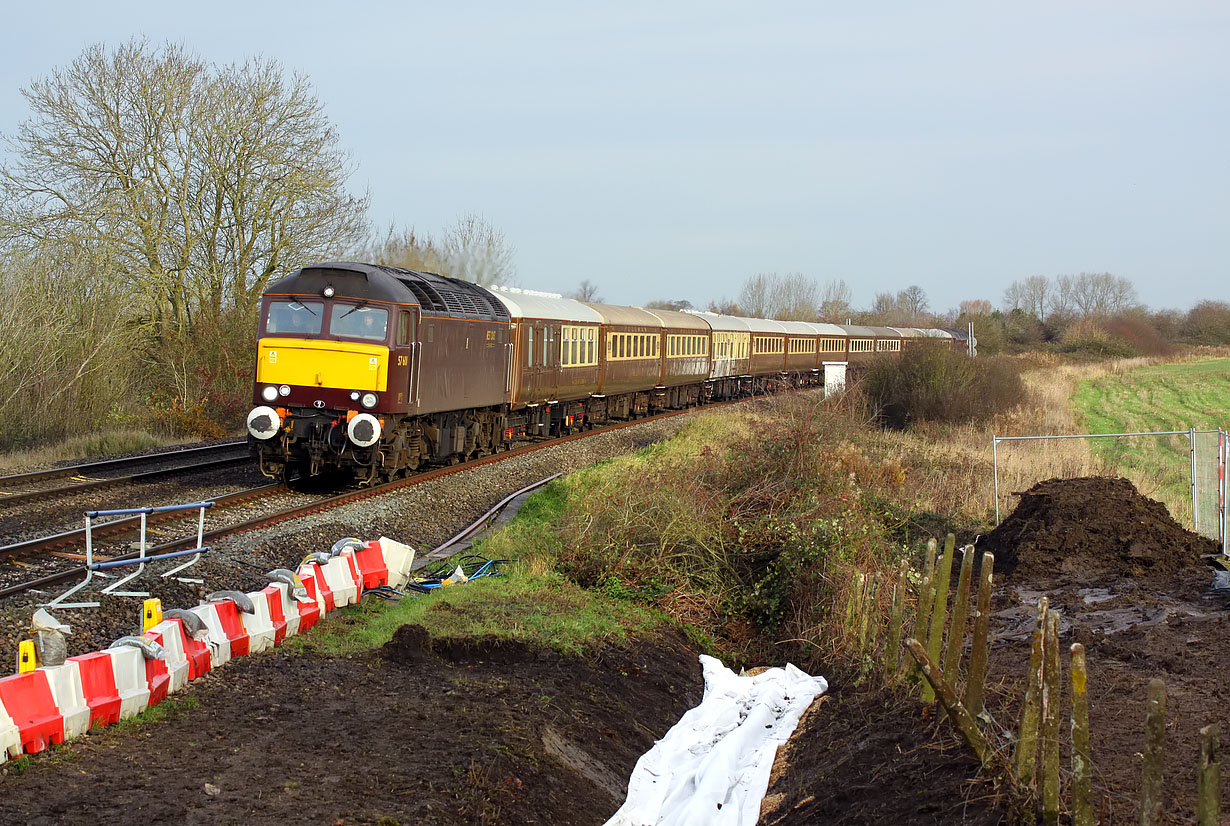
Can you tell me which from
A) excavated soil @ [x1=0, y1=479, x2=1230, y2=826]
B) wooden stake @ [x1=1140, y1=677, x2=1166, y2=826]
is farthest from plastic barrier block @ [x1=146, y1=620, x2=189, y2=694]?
wooden stake @ [x1=1140, y1=677, x2=1166, y2=826]

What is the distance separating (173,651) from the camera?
694 centimetres

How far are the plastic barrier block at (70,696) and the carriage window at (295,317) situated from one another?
10.7m

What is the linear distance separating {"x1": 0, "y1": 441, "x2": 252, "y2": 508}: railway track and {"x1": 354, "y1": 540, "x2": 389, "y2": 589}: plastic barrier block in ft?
21.5

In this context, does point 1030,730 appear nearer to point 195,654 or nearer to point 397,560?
point 195,654

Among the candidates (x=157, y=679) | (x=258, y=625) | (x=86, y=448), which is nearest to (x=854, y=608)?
(x=258, y=625)

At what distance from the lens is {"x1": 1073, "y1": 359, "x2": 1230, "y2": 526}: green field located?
18.5m

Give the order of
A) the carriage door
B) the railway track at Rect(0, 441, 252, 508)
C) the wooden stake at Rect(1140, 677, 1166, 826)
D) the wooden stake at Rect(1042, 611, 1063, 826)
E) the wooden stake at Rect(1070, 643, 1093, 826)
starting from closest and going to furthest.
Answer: the wooden stake at Rect(1140, 677, 1166, 826), the wooden stake at Rect(1070, 643, 1093, 826), the wooden stake at Rect(1042, 611, 1063, 826), the railway track at Rect(0, 441, 252, 508), the carriage door

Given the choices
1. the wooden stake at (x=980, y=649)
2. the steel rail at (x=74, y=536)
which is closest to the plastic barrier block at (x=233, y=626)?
the steel rail at (x=74, y=536)

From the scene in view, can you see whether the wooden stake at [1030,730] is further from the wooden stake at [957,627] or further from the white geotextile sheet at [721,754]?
the white geotextile sheet at [721,754]

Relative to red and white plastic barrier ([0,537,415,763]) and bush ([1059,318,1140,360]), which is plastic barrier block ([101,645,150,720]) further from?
bush ([1059,318,1140,360])

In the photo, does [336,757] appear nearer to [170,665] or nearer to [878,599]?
[170,665]

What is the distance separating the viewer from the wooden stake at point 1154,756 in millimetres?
3764

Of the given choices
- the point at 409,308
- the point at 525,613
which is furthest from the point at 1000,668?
the point at 409,308

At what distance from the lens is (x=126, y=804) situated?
4.92m
